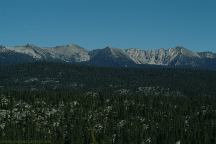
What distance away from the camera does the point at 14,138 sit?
199375mm

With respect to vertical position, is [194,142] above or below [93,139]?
below

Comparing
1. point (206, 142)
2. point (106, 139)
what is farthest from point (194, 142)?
point (106, 139)

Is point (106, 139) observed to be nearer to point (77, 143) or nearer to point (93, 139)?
point (93, 139)

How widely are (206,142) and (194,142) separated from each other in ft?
21.2

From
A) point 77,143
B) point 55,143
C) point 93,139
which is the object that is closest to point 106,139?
point 93,139

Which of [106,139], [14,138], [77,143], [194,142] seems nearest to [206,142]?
[194,142]

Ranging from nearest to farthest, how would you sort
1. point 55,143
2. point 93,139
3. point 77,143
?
point 93,139
point 55,143
point 77,143

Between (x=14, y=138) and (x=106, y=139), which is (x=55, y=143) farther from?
(x=106, y=139)

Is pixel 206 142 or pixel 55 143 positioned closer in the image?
pixel 55 143

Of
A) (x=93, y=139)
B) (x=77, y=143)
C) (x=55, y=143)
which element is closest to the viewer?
(x=93, y=139)

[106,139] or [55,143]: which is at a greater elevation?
[106,139]

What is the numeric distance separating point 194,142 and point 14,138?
7380 centimetres

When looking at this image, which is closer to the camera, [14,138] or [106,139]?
[106,139]

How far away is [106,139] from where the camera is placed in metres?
30.9
